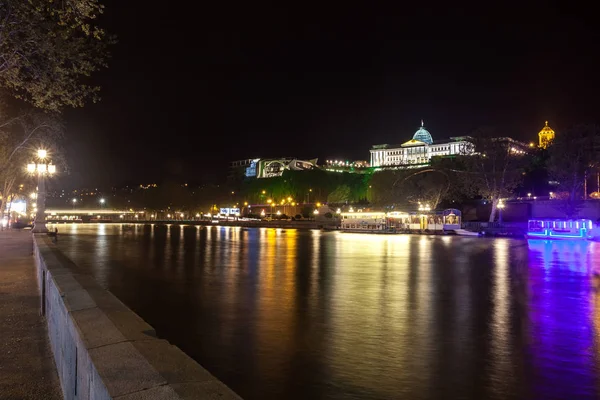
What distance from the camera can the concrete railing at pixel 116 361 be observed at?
11.2 ft

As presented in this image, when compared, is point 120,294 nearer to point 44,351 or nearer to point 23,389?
point 44,351

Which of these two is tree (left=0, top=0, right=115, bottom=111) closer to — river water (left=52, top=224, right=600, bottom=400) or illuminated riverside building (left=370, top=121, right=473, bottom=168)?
river water (left=52, top=224, right=600, bottom=400)

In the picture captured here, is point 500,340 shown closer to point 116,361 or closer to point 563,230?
point 116,361

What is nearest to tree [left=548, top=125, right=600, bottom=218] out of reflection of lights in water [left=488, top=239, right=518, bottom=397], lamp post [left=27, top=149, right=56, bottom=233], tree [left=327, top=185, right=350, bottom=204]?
reflection of lights in water [left=488, top=239, right=518, bottom=397]

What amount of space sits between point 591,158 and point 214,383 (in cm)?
6783

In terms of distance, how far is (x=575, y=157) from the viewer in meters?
60.8

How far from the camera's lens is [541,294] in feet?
47.3

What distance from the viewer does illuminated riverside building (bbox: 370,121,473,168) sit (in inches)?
6262

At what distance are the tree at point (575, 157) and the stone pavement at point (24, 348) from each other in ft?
205

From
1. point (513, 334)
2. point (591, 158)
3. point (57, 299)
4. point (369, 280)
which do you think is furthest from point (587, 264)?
point (591, 158)

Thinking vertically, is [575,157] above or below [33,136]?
above

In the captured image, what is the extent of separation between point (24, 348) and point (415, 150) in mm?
168217

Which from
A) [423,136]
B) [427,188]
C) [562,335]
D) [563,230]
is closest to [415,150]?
[423,136]

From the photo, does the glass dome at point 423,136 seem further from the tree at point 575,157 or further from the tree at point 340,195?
the tree at point 575,157
